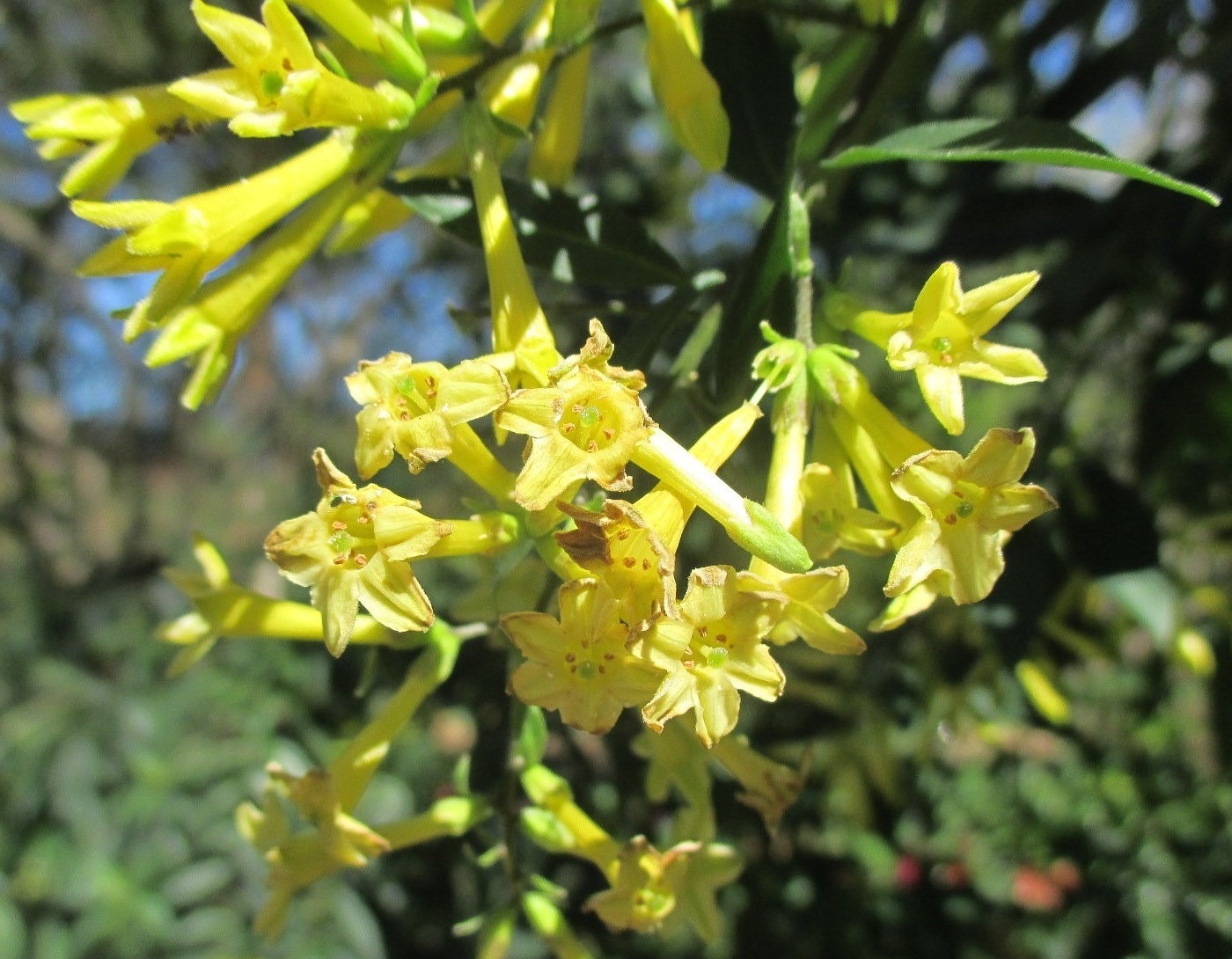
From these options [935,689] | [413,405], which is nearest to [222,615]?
[413,405]

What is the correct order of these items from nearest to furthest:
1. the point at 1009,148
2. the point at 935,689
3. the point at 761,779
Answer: the point at 1009,148, the point at 761,779, the point at 935,689

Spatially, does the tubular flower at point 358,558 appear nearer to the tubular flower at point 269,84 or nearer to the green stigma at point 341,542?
the green stigma at point 341,542

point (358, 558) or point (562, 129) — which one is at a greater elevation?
point (562, 129)

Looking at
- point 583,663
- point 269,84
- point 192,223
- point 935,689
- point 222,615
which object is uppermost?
point 269,84

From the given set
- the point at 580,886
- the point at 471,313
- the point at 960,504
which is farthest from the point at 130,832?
the point at 960,504

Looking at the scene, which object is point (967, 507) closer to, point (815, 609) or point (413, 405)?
point (815, 609)

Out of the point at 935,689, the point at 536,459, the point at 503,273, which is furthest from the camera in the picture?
the point at 935,689

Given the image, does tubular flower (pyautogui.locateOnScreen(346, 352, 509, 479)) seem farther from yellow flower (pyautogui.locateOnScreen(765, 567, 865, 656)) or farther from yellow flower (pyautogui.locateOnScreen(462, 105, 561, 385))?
yellow flower (pyautogui.locateOnScreen(765, 567, 865, 656))

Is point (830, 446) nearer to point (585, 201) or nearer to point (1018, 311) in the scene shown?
point (585, 201)
